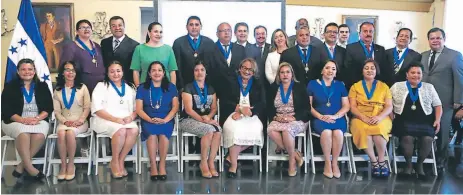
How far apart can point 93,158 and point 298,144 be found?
6.10 ft

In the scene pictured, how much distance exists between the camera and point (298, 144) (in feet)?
14.0

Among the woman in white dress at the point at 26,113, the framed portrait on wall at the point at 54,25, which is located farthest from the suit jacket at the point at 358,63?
the framed portrait on wall at the point at 54,25

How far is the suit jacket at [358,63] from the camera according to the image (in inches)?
174

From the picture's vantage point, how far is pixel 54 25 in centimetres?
722

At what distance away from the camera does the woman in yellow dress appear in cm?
402

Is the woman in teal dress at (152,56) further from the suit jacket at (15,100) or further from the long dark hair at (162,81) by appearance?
the suit jacket at (15,100)

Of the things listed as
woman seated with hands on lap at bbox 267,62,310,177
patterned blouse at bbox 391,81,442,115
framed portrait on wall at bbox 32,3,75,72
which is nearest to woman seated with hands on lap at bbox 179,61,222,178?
woman seated with hands on lap at bbox 267,62,310,177

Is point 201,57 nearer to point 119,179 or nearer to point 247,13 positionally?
point 247,13

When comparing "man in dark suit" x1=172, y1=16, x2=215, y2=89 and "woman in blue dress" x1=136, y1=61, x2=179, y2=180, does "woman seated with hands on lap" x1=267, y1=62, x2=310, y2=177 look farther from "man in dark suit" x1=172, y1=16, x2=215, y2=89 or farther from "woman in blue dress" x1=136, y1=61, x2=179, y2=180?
"woman in blue dress" x1=136, y1=61, x2=179, y2=180

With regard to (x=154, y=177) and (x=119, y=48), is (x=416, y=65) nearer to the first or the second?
(x=154, y=177)

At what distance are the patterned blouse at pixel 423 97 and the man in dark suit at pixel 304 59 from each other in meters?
0.72

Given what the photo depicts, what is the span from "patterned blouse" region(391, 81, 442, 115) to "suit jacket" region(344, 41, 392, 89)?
11.6 inches

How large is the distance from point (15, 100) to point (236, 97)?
1912mm

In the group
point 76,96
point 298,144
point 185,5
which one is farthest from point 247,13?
point 76,96
